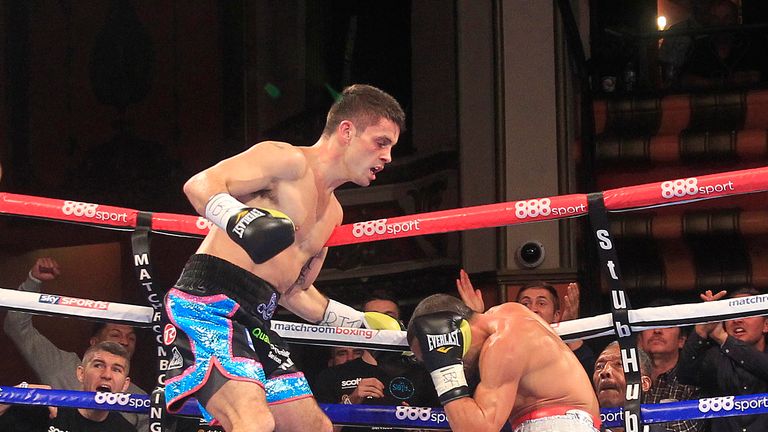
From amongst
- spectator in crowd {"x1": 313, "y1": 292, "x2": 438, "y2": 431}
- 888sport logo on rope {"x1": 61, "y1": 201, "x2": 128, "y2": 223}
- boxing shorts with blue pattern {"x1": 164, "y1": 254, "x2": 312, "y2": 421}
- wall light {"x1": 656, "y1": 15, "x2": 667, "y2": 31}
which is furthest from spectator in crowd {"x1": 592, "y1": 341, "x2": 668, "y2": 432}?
wall light {"x1": 656, "y1": 15, "x2": 667, "y2": 31}

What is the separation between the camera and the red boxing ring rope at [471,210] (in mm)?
2662

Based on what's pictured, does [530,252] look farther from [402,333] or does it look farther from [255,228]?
[255,228]

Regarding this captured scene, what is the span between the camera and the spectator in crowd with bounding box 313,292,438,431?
3.81 metres

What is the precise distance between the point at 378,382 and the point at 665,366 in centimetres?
114

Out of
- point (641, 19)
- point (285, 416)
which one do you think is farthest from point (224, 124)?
point (285, 416)

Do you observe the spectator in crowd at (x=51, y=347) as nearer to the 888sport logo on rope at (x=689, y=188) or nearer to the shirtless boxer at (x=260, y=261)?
the shirtless boxer at (x=260, y=261)

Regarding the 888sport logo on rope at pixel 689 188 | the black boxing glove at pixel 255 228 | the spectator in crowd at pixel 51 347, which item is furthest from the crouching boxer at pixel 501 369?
the spectator in crowd at pixel 51 347

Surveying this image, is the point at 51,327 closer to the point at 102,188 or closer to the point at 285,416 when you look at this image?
the point at 102,188

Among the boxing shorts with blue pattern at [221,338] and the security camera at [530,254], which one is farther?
the security camera at [530,254]

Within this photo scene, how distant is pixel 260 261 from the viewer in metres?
2.28

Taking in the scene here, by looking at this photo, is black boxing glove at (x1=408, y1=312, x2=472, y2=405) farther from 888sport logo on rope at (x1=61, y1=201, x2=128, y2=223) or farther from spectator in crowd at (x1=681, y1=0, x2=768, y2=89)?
spectator in crowd at (x1=681, y1=0, x2=768, y2=89)

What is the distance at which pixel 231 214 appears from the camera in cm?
231

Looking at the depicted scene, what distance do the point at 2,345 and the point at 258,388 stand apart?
14.7ft

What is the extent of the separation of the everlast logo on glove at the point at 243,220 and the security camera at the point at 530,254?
3966 millimetres
